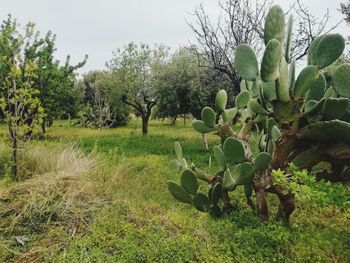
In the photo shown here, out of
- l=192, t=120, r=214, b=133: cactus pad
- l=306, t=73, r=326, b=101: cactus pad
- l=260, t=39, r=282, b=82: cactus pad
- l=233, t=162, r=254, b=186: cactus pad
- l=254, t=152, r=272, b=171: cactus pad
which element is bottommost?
l=233, t=162, r=254, b=186: cactus pad

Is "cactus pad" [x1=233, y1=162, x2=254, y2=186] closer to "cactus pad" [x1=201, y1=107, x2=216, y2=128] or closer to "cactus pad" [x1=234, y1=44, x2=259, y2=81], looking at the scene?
"cactus pad" [x1=201, y1=107, x2=216, y2=128]

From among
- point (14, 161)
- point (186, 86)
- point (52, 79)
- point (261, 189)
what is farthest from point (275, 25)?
point (52, 79)

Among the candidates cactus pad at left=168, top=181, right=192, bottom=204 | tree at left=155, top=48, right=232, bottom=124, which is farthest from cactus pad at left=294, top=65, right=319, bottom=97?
tree at left=155, top=48, right=232, bottom=124

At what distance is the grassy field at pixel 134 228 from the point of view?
3.72 metres

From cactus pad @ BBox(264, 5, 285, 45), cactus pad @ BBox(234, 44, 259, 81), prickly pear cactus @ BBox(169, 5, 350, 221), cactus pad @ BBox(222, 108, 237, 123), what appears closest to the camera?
prickly pear cactus @ BBox(169, 5, 350, 221)

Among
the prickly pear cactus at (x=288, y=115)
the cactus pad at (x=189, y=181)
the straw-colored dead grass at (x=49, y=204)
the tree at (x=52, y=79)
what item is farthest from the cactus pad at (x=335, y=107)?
the tree at (x=52, y=79)

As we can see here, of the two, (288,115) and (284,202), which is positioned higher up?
(288,115)

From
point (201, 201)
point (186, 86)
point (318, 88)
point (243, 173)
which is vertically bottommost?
point (201, 201)

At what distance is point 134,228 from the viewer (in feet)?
14.8

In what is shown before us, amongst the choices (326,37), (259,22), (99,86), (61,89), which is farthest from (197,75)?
(99,86)

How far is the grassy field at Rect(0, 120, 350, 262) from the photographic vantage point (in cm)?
372

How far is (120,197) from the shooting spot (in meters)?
5.53

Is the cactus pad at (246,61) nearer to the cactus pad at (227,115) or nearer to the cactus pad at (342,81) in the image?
the cactus pad at (227,115)

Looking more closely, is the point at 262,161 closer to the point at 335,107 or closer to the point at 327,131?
the point at 327,131
